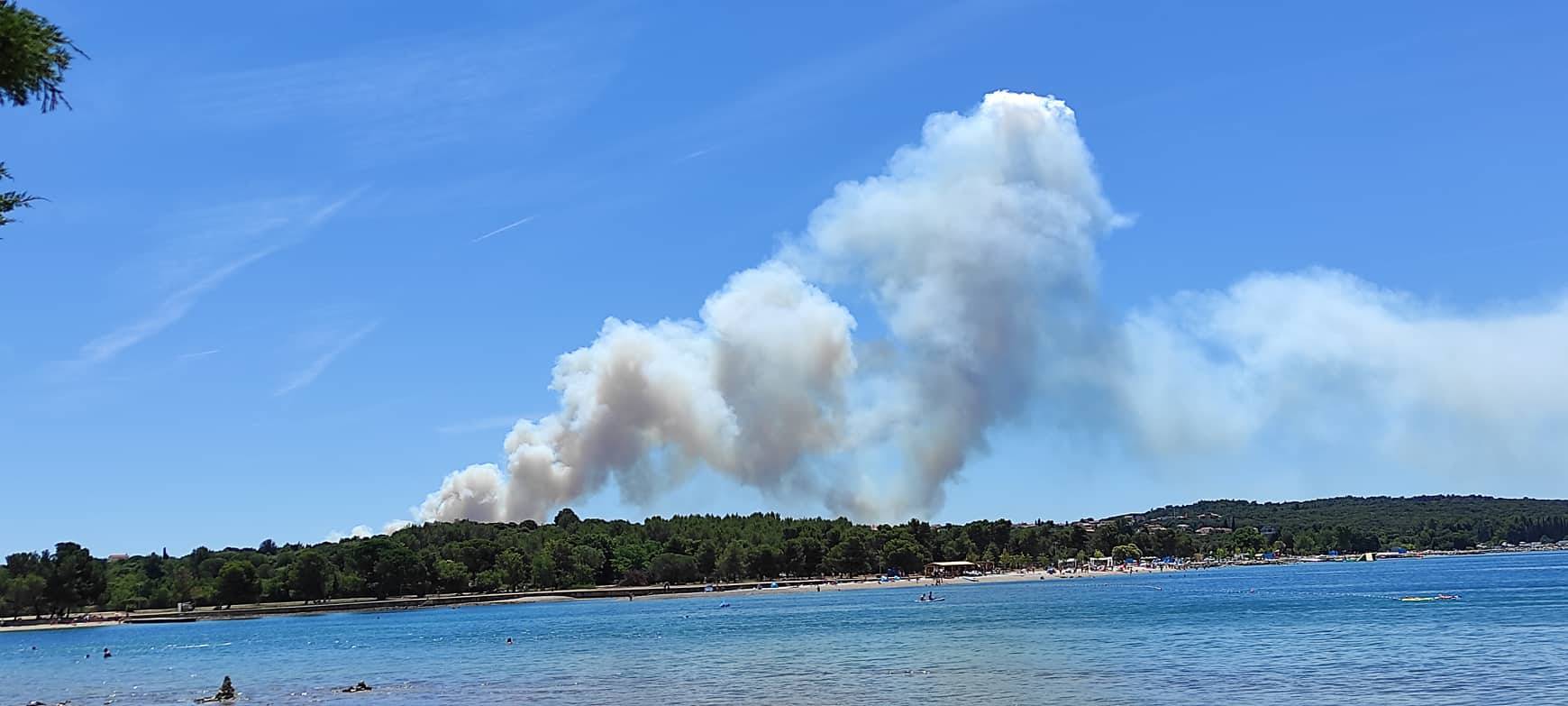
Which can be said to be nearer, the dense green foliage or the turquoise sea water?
the dense green foliage

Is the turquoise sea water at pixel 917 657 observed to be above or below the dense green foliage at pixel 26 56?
below

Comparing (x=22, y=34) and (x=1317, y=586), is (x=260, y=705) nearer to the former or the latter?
(x=22, y=34)

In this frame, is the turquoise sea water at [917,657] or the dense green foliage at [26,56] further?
the turquoise sea water at [917,657]

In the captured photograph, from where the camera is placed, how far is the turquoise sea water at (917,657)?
54.5m

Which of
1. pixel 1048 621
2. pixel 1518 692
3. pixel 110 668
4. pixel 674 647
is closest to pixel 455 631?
pixel 110 668

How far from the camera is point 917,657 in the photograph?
74750 mm

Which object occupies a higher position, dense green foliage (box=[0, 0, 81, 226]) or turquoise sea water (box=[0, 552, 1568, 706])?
dense green foliage (box=[0, 0, 81, 226])

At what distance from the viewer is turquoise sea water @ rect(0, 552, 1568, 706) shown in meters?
54.5

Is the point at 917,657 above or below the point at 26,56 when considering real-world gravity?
below

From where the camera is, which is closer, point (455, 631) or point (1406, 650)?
point (1406, 650)

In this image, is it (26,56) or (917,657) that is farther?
(917,657)

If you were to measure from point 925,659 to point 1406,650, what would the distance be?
2383cm

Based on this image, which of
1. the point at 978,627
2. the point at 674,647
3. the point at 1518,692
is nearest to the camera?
the point at 1518,692

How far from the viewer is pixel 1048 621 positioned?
111 m
